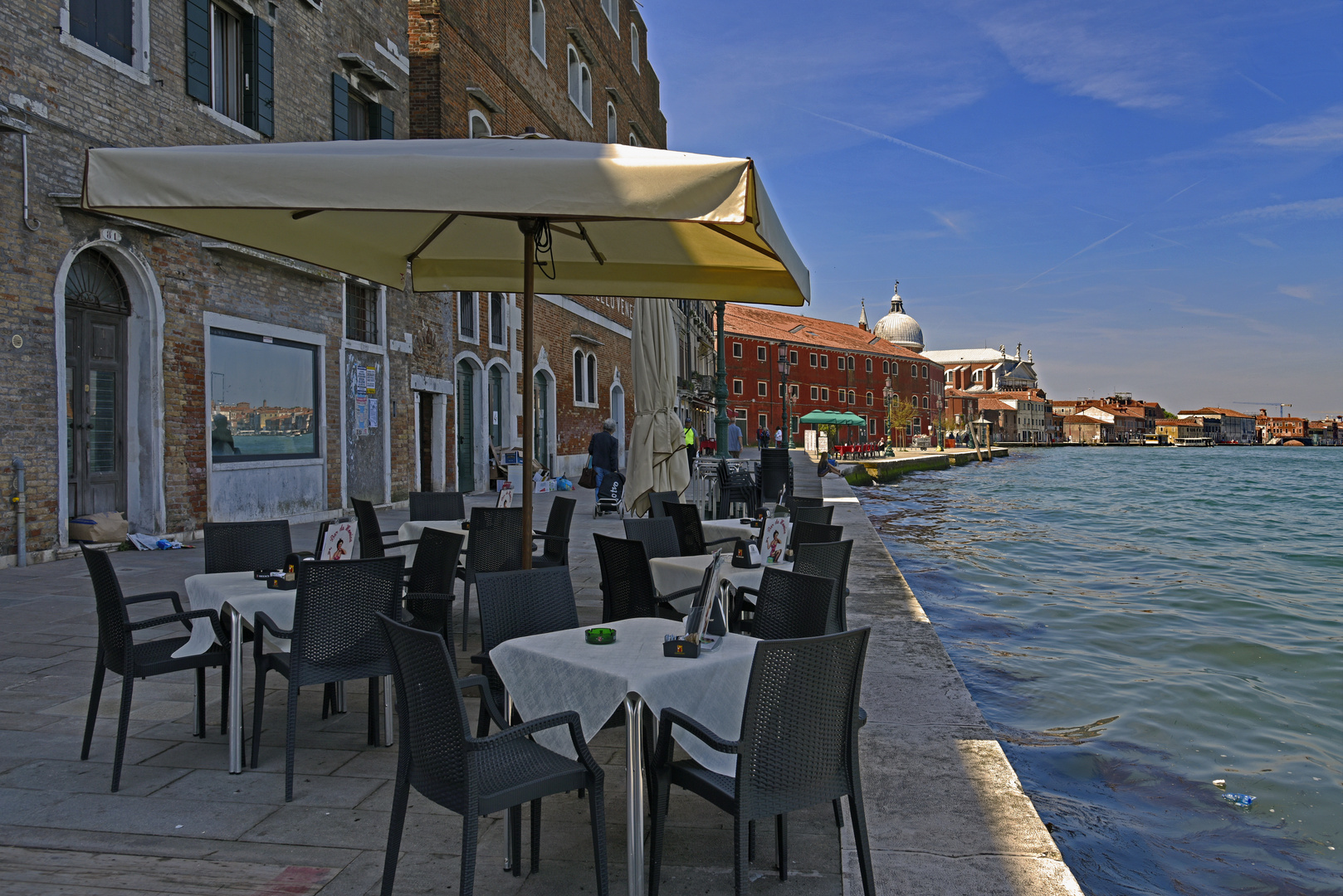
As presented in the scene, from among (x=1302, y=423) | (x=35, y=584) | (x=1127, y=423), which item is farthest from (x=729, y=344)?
(x=1302, y=423)

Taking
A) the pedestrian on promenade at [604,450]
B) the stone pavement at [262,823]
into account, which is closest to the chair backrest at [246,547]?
the stone pavement at [262,823]

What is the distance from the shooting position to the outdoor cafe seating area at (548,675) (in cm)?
240

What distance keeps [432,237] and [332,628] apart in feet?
7.29

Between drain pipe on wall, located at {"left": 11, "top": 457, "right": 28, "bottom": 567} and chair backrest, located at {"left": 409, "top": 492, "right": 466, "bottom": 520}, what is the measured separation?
3492 millimetres

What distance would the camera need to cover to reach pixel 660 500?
6711 millimetres

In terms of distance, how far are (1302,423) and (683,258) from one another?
8020 inches

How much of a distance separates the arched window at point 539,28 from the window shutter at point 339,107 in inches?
310

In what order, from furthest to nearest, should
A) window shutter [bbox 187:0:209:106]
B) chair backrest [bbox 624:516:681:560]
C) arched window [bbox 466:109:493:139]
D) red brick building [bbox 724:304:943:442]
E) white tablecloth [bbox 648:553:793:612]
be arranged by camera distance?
red brick building [bbox 724:304:943:442], arched window [bbox 466:109:493:139], window shutter [bbox 187:0:209:106], chair backrest [bbox 624:516:681:560], white tablecloth [bbox 648:553:793:612]

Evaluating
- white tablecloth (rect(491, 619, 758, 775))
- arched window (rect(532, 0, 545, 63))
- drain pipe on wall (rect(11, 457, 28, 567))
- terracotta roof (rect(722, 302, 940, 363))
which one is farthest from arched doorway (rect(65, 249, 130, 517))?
terracotta roof (rect(722, 302, 940, 363))

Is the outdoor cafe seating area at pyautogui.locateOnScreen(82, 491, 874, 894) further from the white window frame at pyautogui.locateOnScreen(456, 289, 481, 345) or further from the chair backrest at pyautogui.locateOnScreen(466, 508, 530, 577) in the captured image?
the white window frame at pyautogui.locateOnScreen(456, 289, 481, 345)

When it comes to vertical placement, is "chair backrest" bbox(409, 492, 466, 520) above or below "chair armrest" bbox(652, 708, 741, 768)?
above

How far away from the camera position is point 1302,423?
17275 cm

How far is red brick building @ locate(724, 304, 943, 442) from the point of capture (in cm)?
6381

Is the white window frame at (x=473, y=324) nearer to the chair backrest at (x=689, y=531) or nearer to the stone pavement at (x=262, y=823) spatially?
the chair backrest at (x=689, y=531)
